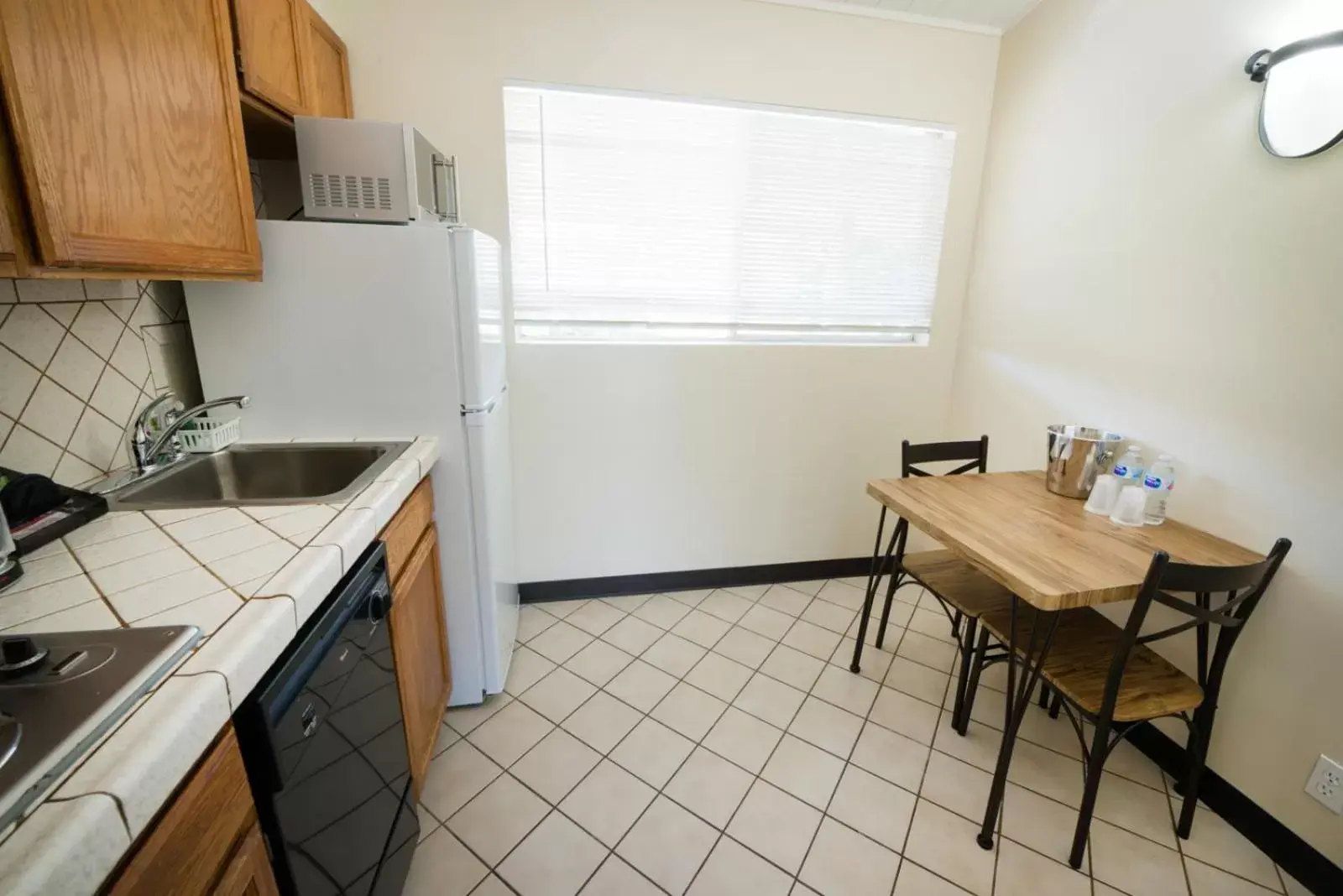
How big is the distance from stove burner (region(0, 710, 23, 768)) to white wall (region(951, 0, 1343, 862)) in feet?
7.93

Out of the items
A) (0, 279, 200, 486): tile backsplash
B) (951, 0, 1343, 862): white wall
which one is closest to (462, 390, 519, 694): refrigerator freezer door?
(0, 279, 200, 486): tile backsplash

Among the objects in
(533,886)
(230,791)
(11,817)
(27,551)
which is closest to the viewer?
(11,817)

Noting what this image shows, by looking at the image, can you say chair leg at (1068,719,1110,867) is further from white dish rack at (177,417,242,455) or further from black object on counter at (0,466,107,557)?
white dish rack at (177,417,242,455)

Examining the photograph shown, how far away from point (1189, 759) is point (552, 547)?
2.26m

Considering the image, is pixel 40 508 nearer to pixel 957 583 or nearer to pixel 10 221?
pixel 10 221

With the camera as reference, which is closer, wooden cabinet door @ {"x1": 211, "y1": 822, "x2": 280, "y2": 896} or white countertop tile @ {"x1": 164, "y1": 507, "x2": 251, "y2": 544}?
wooden cabinet door @ {"x1": 211, "y1": 822, "x2": 280, "y2": 896}

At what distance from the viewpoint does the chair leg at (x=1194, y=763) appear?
1411 mm

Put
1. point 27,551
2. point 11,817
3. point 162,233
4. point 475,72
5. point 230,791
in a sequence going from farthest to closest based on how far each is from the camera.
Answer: point 475,72, point 162,233, point 27,551, point 230,791, point 11,817

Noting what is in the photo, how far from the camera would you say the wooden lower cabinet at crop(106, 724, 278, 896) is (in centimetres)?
56

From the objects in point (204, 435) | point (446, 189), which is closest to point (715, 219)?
point (446, 189)

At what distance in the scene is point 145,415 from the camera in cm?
136

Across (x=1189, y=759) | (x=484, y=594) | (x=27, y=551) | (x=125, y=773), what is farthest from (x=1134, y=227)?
(x=27, y=551)

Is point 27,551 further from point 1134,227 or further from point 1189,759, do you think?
point 1134,227

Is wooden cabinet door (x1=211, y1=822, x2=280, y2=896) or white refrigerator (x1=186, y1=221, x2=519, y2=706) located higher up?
white refrigerator (x1=186, y1=221, x2=519, y2=706)
